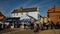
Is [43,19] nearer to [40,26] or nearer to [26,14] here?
[40,26]

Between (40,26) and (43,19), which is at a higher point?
(43,19)

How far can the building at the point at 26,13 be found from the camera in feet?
12.1

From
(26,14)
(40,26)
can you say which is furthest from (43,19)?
(26,14)

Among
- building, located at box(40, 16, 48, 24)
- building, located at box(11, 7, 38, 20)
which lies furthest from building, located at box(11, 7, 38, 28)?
building, located at box(40, 16, 48, 24)

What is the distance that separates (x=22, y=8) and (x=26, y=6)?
0.11 m

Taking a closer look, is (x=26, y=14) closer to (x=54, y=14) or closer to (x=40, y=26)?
(x=40, y=26)

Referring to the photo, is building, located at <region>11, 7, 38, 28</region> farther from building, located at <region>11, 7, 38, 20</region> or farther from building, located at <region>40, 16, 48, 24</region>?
building, located at <region>40, 16, 48, 24</region>

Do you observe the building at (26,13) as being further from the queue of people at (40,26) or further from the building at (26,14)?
the queue of people at (40,26)

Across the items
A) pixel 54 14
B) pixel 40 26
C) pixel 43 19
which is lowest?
pixel 40 26

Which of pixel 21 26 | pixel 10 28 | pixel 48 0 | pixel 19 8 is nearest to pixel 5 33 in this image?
pixel 10 28

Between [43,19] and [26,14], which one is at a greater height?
[26,14]

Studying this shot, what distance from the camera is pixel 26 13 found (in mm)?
3707

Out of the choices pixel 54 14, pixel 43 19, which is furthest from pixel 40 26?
pixel 54 14

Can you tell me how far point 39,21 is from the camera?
12.2 ft
